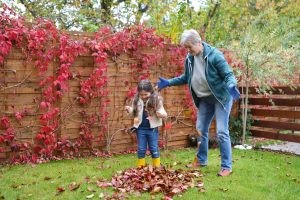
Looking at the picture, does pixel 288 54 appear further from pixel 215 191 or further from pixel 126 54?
pixel 215 191

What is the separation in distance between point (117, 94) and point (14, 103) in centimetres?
185

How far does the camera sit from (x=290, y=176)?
557 cm

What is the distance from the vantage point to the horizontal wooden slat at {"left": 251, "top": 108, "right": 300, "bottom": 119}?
27.7 feet

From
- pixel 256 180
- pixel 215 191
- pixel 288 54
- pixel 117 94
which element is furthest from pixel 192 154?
pixel 288 54

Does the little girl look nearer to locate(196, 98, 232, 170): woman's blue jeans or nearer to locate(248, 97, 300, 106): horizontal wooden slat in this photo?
locate(196, 98, 232, 170): woman's blue jeans

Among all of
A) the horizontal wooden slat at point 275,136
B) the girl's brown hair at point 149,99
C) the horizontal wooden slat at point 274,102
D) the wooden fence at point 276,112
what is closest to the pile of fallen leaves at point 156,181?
the girl's brown hair at point 149,99

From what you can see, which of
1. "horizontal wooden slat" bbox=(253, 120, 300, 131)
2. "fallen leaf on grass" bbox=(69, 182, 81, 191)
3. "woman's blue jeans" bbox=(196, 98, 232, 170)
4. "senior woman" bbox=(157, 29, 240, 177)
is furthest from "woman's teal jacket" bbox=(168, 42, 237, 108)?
"horizontal wooden slat" bbox=(253, 120, 300, 131)

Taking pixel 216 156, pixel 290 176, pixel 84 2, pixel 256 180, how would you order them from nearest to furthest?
pixel 256 180, pixel 290 176, pixel 216 156, pixel 84 2

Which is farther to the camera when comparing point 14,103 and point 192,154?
point 192,154

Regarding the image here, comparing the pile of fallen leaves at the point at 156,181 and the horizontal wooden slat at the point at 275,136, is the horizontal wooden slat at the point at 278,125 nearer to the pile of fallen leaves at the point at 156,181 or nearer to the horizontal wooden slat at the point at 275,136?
the horizontal wooden slat at the point at 275,136

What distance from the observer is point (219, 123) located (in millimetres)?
5160

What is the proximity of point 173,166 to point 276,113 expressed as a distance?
4.02 metres

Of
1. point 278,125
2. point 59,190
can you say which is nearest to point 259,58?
point 278,125

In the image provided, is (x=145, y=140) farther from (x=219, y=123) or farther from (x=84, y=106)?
(x=84, y=106)
